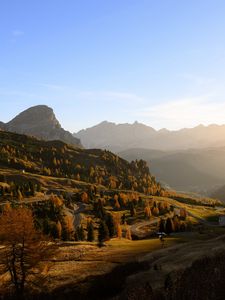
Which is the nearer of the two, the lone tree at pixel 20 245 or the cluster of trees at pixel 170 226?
the lone tree at pixel 20 245

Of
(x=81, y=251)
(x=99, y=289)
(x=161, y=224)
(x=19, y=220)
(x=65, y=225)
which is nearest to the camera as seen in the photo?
(x=99, y=289)

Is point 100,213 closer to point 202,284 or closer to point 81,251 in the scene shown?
point 81,251

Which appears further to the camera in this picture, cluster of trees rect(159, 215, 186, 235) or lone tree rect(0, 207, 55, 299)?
cluster of trees rect(159, 215, 186, 235)

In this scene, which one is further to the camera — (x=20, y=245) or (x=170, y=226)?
(x=170, y=226)

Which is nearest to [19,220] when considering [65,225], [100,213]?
[65,225]

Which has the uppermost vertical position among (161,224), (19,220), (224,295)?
(224,295)

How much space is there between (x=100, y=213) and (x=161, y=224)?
41.9 metres

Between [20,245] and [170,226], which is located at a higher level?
[20,245]

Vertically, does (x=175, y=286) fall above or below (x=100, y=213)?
above

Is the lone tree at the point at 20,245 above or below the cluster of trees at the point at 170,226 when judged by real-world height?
above

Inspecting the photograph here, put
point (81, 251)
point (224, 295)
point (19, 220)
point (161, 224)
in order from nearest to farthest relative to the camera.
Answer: point (224, 295)
point (19, 220)
point (81, 251)
point (161, 224)

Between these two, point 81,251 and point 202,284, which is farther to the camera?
point 81,251

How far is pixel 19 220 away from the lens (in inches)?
2375

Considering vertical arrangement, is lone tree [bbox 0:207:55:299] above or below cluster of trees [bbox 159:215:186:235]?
above
